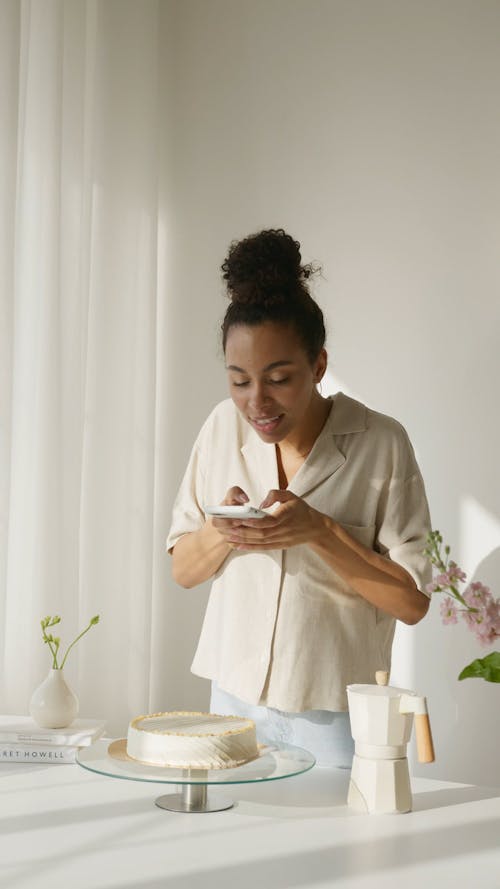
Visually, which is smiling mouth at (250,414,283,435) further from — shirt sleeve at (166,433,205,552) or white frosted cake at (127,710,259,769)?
white frosted cake at (127,710,259,769)

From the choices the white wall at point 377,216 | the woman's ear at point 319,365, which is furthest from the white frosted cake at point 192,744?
the white wall at point 377,216

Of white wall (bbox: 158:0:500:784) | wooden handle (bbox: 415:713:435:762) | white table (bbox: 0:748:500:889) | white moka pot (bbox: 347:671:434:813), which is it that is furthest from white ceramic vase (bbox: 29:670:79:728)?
white wall (bbox: 158:0:500:784)

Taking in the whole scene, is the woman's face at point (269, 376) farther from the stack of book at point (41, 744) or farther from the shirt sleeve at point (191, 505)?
the stack of book at point (41, 744)

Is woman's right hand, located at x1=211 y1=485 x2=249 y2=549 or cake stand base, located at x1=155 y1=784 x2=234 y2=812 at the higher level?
woman's right hand, located at x1=211 y1=485 x2=249 y2=549

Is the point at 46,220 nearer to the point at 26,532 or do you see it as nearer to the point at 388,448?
the point at 26,532

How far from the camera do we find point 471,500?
2898mm

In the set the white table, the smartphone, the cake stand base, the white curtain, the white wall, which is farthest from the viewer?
the white wall

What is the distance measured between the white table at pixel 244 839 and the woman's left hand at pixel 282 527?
0.40 m

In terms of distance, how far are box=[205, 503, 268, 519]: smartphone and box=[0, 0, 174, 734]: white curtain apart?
3.98 feet

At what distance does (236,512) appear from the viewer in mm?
1562

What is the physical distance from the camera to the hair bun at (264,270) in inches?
69.4

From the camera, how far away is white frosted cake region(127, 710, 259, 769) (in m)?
1.25

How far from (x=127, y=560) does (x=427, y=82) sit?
1.82 metres

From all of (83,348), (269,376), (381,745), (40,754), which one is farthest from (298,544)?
(83,348)
